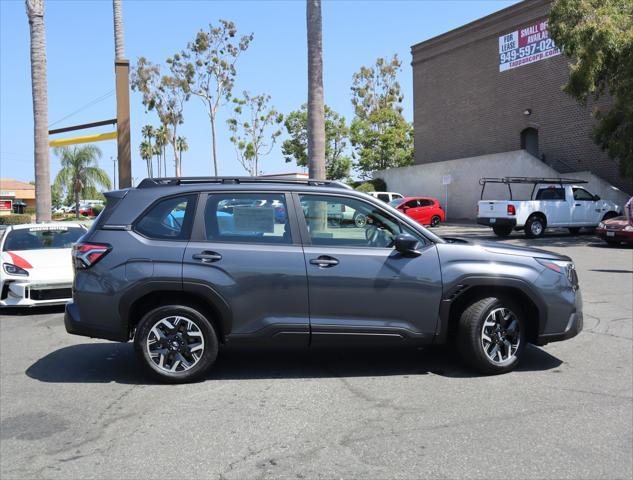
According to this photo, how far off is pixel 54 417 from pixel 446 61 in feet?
130

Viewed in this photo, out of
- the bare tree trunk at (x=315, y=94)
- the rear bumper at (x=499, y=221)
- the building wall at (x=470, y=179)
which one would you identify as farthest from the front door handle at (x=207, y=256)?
the building wall at (x=470, y=179)

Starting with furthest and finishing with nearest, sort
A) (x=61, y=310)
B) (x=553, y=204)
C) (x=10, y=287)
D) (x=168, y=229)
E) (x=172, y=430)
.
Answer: (x=553, y=204) → (x=61, y=310) → (x=10, y=287) → (x=168, y=229) → (x=172, y=430)

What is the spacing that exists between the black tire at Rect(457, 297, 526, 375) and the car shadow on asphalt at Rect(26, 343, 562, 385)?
0.60ft

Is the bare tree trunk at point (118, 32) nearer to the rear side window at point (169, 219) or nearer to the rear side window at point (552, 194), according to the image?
the rear side window at point (169, 219)

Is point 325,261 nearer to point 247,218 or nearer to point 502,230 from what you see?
point 247,218

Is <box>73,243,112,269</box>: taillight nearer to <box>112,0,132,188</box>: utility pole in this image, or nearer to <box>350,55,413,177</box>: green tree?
<box>112,0,132,188</box>: utility pole

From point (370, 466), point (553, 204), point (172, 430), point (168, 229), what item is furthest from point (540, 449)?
point (553, 204)

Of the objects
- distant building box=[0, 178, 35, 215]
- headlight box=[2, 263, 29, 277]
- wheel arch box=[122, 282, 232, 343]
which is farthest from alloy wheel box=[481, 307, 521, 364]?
distant building box=[0, 178, 35, 215]

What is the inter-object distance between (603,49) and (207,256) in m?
19.5

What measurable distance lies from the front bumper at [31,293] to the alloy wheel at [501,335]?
6.55 metres

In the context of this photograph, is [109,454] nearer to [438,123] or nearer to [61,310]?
[61,310]

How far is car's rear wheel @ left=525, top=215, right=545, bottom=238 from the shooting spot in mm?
23328

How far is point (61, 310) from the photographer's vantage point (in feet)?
33.5

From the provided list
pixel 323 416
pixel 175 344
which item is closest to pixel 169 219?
pixel 175 344
